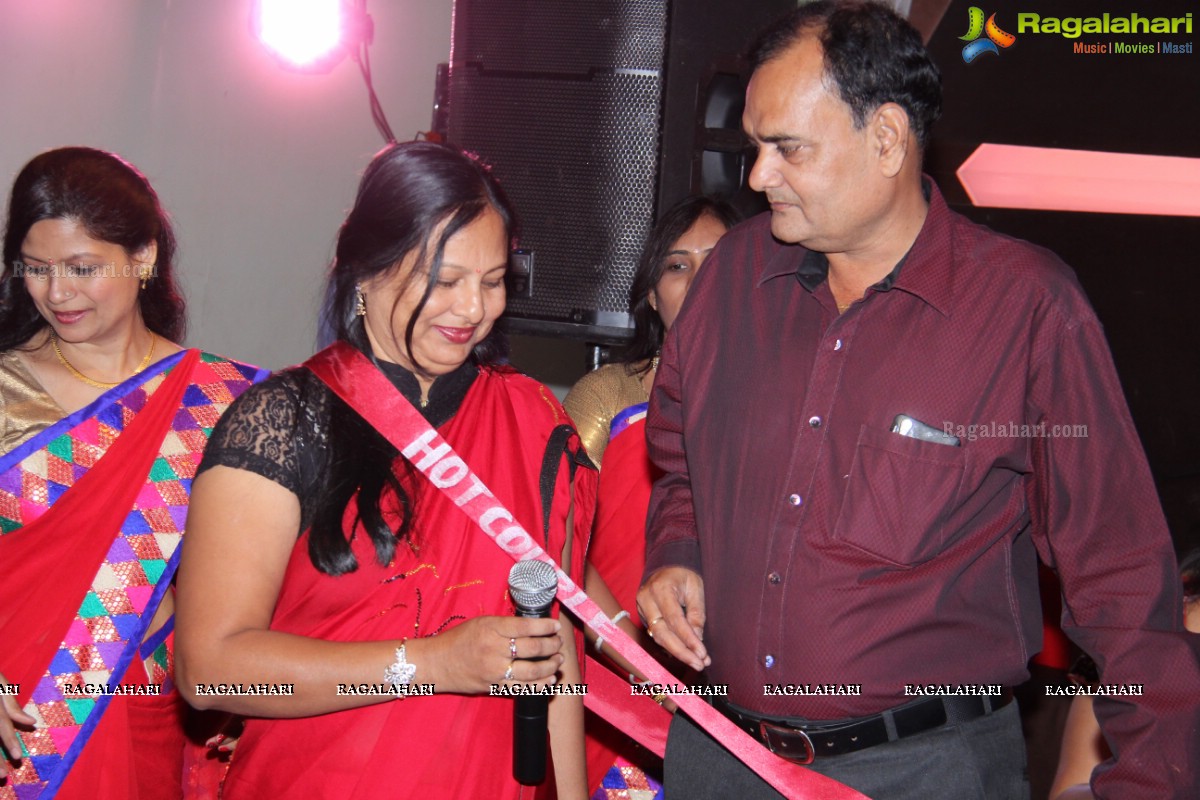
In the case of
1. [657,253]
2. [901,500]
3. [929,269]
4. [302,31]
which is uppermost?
[302,31]

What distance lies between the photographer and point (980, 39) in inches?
106

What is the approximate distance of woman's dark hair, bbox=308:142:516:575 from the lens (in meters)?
1.52

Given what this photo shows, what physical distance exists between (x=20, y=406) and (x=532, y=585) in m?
1.40

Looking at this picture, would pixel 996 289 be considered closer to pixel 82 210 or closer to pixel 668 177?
pixel 668 177

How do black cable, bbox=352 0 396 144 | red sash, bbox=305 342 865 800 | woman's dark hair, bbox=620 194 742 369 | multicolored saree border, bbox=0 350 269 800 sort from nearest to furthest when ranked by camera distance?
red sash, bbox=305 342 865 800 < multicolored saree border, bbox=0 350 269 800 < woman's dark hair, bbox=620 194 742 369 < black cable, bbox=352 0 396 144

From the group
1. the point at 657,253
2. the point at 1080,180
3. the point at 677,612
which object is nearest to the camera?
the point at 677,612

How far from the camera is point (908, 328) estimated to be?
1.54 m

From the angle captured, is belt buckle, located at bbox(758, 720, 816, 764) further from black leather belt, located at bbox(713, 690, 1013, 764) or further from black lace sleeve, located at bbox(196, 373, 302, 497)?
black lace sleeve, located at bbox(196, 373, 302, 497)

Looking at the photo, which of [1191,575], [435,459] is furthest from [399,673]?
[1191,575]

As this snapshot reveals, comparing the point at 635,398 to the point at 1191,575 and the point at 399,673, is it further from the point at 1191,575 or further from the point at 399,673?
the point at 399,673

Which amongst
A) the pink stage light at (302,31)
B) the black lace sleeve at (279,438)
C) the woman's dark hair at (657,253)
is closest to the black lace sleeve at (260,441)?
the black lace sleeve at (279,438)

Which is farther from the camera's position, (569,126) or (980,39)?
(569,126)

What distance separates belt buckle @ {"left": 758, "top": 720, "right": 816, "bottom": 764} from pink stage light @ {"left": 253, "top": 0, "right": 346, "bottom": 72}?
147 inches

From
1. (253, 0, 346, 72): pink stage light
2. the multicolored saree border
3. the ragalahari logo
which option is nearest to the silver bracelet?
the multicolored saree border
